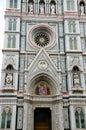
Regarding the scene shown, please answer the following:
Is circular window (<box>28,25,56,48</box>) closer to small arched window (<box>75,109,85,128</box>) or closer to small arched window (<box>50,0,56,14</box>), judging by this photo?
small arched window (<box>50,0,56,14</box>)

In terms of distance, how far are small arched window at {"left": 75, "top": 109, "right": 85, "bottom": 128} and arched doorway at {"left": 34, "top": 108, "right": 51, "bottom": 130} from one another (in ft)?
7.67

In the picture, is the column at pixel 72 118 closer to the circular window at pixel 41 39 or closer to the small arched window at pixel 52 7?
the circular window at pixel 41 39

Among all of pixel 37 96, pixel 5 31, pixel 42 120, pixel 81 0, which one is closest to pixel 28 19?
pixel 5 31

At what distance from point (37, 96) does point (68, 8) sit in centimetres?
917

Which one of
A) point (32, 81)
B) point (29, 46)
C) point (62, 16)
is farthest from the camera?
point (62, 16)

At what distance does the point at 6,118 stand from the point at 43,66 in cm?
528

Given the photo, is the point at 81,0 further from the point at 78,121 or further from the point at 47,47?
A: the point at 78,121

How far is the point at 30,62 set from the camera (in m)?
20.9

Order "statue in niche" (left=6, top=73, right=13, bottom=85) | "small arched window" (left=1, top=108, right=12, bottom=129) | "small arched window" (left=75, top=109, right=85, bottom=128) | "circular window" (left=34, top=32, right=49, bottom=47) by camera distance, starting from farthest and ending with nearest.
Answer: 1. "circular window" (left=34, top=32, right=49, bottom=47)
2. "statue in niche" (left=6, top=73, right=13, bottom=85)
3. "small arched window" (left=75, top=109, right=85, bottom=128)
4. "small arched window" (left=1, top=108, right=12, bottom=129)

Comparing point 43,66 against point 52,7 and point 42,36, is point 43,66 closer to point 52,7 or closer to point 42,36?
point 42,36

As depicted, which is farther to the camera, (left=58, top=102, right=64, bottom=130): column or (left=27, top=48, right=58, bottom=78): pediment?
(left=27, top=48, right=58, bottom=78): pediment

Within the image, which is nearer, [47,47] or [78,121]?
[78,121]

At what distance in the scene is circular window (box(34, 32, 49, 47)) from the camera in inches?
871

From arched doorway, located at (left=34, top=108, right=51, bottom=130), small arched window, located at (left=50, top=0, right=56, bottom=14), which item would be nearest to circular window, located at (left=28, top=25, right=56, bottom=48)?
small arched window, located at (left=50, top=0, right=56, bottom=14)
